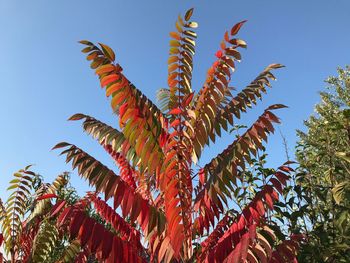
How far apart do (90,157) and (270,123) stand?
79.7 inches

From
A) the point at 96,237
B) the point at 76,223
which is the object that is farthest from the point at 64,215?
the point at 96,237

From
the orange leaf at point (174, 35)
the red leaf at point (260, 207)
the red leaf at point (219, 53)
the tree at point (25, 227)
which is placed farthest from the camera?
the tree at point (25, 227)

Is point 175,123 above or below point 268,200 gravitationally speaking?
above

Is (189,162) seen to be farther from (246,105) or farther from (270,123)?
(246,105)

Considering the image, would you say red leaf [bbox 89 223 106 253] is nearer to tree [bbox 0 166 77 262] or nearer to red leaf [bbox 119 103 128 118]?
red leaf [bbox 119 103 128 118]

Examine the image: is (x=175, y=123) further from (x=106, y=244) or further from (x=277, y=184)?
(x=106, y=244)

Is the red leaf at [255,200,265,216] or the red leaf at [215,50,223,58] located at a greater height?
the red leaf at [215,50,223,58]

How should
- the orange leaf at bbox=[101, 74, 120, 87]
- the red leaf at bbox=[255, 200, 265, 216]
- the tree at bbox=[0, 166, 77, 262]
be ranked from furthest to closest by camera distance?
the tree at bbox=[0, 166, 77, 262] → the orange leaf at bbox=[101, 74, 120, 87] → the red leaf at bbox=[255, 200, 265, 216]

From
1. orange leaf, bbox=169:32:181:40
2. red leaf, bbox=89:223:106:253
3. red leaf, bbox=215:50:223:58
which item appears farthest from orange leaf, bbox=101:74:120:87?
red leaf, bbox=89:223:106:253

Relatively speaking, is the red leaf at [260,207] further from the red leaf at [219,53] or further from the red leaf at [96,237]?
the red leaf at [219,53]

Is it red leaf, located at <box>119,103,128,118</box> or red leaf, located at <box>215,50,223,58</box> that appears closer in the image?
red leaf, located at <box>119,103,128,118</box>

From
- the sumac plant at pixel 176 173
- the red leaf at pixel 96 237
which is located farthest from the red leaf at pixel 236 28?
the red leaf at pixel 96 237

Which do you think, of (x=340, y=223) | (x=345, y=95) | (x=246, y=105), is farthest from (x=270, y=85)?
(x=345, y=95)

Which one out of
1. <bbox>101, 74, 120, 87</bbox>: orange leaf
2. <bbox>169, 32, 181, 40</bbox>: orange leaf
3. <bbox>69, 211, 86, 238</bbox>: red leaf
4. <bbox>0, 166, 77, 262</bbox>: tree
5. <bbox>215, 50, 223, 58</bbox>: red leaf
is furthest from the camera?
<bbox>0, 166, 77, 262</bbox>: tree
